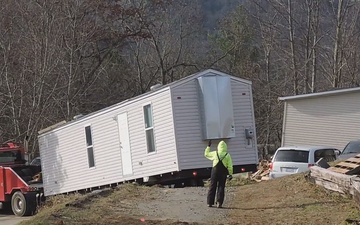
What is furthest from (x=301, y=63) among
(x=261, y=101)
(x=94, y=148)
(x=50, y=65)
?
(x=94, y=148)

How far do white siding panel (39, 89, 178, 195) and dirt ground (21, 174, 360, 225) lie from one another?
2.68 metres

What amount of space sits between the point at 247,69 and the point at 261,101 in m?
3.46

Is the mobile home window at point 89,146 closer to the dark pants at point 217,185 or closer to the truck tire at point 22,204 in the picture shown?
the truck tire at point 22,204

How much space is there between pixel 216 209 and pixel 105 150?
9.03 metres

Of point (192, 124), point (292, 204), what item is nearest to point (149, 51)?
point (192, 124)

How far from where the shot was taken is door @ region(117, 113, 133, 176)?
70.3ft

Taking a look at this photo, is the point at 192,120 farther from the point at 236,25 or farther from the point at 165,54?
the point at 236,25

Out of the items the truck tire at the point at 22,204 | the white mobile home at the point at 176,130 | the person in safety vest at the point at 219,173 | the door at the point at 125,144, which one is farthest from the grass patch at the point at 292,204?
the truck tire at the point at 22,204

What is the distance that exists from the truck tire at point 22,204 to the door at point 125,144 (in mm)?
3914

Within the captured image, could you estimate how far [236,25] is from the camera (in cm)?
5819

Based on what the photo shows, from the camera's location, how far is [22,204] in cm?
2347

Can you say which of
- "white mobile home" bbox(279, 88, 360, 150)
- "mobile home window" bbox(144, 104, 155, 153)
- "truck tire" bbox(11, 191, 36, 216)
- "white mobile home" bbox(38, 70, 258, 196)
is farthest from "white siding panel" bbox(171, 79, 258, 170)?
"white mobile home" bbox(279, 88, 360, 150)

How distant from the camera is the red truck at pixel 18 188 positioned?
77.1ft

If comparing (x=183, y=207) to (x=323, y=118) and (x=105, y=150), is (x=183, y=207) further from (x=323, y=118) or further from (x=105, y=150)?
(x=323, y=118)
